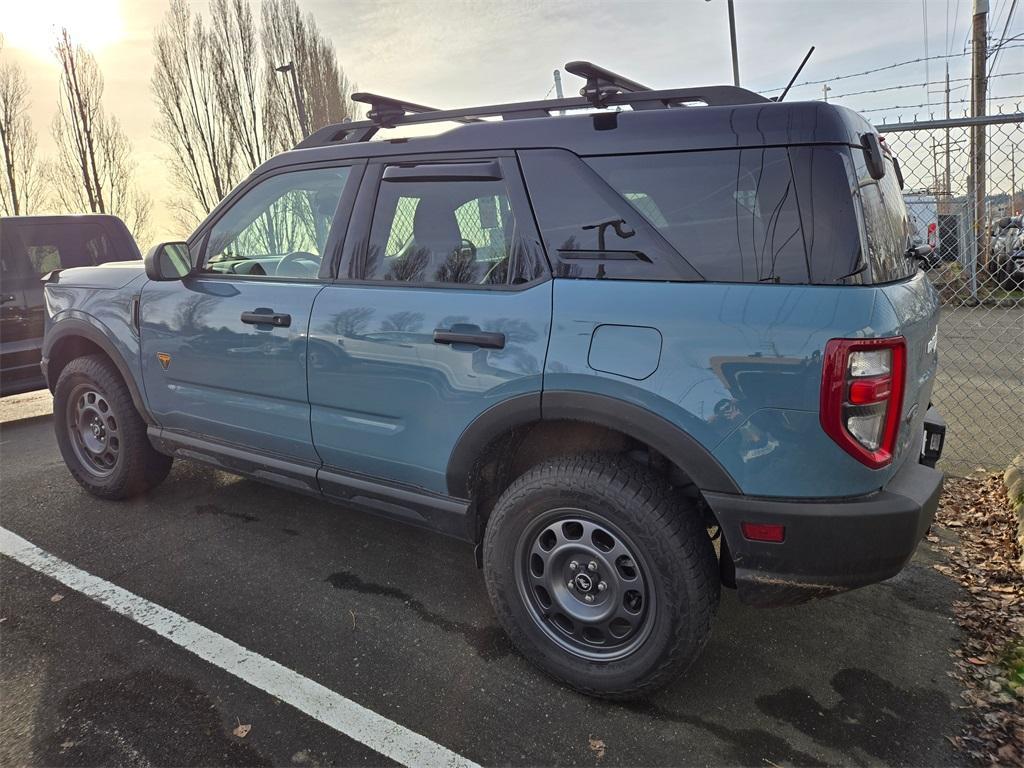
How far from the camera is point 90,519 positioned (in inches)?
155

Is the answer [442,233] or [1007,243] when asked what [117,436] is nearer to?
[442,233]

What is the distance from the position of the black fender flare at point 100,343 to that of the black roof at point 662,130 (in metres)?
2.10

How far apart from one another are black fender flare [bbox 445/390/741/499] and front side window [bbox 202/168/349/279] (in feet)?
3.76

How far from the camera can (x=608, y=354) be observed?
7.19 feet

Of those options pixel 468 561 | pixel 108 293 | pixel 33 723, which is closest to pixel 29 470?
pixel 108 293

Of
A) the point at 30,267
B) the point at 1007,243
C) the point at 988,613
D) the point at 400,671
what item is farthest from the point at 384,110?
the point at 1007,243

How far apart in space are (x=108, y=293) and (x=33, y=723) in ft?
7.67

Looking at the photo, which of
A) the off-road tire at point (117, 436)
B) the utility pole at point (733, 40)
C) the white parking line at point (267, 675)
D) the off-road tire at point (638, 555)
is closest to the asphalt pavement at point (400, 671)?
the white parking line at point (267, 675)

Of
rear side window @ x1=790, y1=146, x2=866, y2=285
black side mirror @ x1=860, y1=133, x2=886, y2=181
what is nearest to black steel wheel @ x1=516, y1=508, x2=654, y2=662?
rear side window @ x1=790, y1=146, x2=866, y2=285

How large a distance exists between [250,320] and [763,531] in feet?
7.69

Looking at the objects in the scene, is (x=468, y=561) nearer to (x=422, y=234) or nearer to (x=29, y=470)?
(x=422, y=234)

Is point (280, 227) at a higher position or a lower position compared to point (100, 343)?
higher

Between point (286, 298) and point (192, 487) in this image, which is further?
point (192, 487)

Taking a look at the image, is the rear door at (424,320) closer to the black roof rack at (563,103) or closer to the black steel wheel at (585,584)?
the black roof rack at (563,103)
